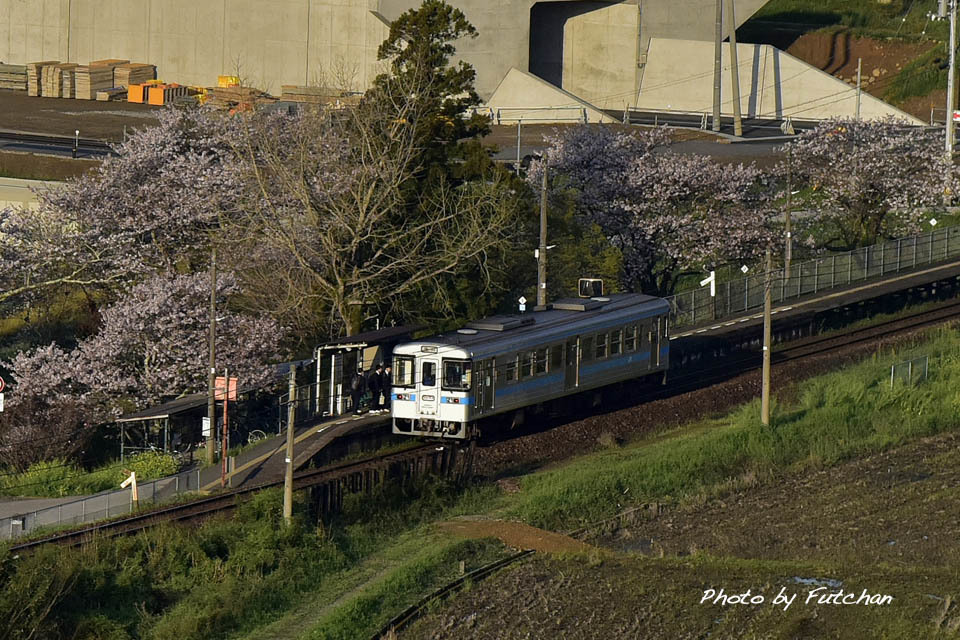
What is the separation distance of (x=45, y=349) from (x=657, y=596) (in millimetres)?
23670

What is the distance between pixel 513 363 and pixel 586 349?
127 inches

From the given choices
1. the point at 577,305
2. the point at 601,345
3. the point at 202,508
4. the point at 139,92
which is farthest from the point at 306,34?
the point at 202,508

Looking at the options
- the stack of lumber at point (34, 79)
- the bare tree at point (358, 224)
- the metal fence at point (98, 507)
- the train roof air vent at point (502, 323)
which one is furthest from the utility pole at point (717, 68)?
the metal fence at point (98, 507)

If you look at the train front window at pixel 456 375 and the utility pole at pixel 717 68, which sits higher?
the utility pole at pixel 717 68

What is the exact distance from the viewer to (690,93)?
89.4 meters

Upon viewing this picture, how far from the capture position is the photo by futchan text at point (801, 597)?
28.0 m

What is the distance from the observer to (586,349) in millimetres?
41188

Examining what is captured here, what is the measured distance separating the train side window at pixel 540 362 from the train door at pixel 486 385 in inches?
71.7

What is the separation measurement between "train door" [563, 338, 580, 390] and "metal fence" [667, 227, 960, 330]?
12.3 m

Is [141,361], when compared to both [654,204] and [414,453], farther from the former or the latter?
[654,204]

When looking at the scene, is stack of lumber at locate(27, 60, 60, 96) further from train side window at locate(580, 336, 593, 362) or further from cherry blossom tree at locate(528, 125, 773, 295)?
train side window at locate(580, 336, 593, 362)

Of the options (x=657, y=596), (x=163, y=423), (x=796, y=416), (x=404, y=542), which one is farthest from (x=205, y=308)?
(x=657, y=596)

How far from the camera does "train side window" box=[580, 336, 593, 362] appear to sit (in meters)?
41.0

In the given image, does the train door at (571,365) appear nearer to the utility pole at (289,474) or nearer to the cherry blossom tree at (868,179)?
the utility pole at (289,474)
